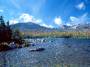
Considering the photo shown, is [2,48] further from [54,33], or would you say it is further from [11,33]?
[54,33]

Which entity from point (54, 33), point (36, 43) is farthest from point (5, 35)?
point (54, 33)

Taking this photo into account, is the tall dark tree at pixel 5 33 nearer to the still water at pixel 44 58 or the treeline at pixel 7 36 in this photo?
the treeline at pixel 7 36

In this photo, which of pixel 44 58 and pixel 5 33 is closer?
pixel 44 58

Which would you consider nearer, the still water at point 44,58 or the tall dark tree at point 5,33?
the still water at point 44,58

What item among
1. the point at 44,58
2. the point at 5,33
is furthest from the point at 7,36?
the point at 44,58

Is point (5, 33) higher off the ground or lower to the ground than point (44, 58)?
higher

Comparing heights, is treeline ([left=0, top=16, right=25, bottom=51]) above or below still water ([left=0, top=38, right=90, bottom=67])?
above

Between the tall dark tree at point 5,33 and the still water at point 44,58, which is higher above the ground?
the tall dark tree at point 5,33

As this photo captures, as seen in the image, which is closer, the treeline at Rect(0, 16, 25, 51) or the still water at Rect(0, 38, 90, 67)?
the still water at Rect(0, 38, 90, 67)

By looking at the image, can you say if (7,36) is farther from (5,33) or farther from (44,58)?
(44,58)

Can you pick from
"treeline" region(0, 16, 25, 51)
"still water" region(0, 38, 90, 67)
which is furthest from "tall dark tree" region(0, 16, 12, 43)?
"still water" region(0, 38, 90, 67)

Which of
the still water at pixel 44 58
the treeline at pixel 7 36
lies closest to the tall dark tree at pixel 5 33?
the treeline at pixel 7 36

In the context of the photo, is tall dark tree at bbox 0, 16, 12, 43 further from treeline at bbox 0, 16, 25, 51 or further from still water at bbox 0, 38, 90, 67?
still water at bbox 0, 38, 90, 67

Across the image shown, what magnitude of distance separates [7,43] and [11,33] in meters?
2.44
